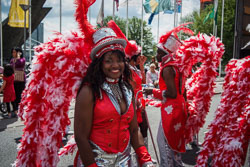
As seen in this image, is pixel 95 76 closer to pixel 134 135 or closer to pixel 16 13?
pixel 134 135

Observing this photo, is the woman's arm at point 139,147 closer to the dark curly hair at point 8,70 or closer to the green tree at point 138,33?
the dark curly hair at point 8,70

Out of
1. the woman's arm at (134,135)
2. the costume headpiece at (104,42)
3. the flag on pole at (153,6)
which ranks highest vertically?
the flag on pole at (153,6)

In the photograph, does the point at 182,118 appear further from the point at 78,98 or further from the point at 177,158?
the point at 78,98

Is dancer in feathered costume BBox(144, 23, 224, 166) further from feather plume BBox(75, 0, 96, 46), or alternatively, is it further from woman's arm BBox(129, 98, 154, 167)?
feather plume BBox(75, 0, 96, 46)

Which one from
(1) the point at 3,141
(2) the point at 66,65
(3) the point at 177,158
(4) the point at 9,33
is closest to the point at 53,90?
(2) the point at 66,65

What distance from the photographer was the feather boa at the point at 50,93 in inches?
78.7

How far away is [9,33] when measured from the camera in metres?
19.8

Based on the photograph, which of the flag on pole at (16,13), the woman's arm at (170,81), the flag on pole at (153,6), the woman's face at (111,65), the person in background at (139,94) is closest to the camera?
the woman's face at (111,65)

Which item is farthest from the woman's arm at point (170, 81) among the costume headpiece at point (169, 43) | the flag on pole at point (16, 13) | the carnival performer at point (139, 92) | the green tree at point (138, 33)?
the green tree at point (138, 33)

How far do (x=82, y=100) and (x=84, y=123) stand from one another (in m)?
0.16

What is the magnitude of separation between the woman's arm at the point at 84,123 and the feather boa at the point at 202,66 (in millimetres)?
1729

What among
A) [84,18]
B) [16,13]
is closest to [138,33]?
[16,13]

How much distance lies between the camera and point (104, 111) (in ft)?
5.85

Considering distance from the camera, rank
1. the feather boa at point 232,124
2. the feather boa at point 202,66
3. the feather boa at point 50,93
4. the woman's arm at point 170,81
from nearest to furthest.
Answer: the feather boa at point 50,93
the feather boa at point 232,124
the woman's arm at point 170,81
the feather boa at point 202,66
